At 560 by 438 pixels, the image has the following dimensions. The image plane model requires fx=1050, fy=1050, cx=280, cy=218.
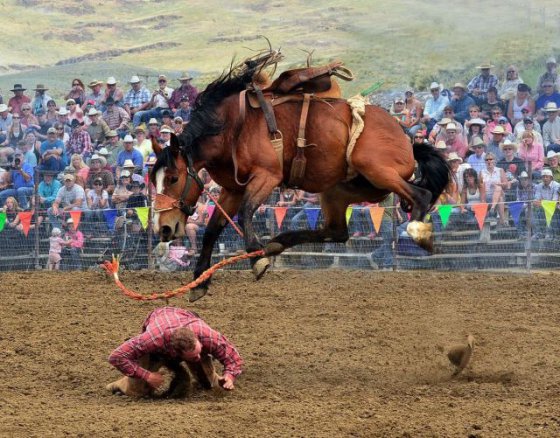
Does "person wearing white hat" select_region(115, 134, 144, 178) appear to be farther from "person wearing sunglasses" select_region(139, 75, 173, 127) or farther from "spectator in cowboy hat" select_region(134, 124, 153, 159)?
"person wearing sunglasses" select_region(139, 75, 173, 127)

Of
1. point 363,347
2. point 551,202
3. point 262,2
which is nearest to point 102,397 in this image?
point 363,347

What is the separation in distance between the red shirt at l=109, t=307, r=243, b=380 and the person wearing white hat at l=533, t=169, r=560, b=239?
725 cm

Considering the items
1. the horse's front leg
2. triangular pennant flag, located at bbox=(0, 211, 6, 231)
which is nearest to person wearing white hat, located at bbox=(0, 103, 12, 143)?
triangular pennant flag, located at bbox=(0, 211, 6, 231)

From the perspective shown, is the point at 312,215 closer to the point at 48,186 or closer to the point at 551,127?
the point at 551,127

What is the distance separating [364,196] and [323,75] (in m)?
1.06

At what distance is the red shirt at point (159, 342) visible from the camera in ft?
21.6

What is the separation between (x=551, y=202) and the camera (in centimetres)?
1288

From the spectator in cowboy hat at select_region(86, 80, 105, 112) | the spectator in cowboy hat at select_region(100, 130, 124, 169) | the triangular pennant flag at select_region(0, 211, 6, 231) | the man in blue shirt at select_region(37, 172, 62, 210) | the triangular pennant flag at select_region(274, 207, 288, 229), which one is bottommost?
the triangular pennant flag at select_region(0, 211, 6, 231)

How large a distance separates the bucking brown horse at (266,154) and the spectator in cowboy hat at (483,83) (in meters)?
6.67

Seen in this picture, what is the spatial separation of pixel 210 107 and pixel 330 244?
605 centimetres

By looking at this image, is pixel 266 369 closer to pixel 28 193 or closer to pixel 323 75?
pixel 323 75

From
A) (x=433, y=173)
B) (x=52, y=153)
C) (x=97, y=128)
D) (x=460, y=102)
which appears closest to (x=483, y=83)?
(x=460, y=102)

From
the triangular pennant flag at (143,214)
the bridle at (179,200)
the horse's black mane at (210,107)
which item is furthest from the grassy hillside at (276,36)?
the triangular pennant flag at (143,214)

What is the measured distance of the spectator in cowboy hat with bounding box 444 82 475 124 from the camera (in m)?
14.6
